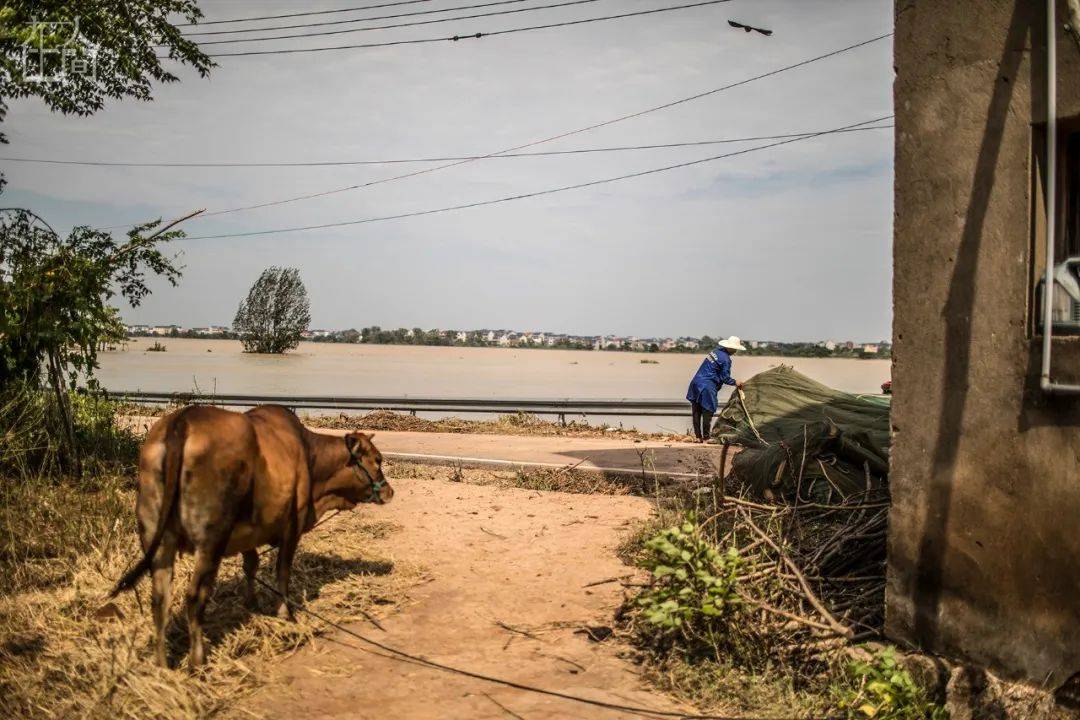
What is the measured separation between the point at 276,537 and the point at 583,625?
8.26ft

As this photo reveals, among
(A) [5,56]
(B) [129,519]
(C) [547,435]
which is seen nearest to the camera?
(B) [129,519]

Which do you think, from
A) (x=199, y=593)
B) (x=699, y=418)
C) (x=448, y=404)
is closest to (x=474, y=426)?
(x=448, y=404)

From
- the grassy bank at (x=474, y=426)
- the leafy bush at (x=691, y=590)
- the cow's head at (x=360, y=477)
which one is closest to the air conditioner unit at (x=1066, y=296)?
the leafy bush at (x=691, y=590)

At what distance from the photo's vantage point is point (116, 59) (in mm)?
11281

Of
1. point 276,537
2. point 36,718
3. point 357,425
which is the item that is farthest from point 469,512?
point 357,425

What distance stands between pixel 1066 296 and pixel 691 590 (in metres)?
2.98

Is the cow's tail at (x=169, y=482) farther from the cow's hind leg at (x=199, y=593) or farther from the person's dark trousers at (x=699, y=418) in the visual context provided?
the person's dark trousers at (x=699, y=418)

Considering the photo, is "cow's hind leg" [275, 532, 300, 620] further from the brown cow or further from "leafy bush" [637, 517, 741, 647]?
"leafy bush" [637, 517, 741, 647]

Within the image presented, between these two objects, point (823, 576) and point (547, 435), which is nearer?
point (823, 576)

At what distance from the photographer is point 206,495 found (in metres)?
5.10

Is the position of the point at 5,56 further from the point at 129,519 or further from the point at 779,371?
the point at 779,371

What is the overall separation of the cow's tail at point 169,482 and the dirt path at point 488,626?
1.10 metres

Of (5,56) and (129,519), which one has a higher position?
(5,56)

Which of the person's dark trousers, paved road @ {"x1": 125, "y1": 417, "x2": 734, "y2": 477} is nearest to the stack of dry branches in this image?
paved road @ {"x1": 125, "y1": 417, "x2": 734, "y2": 477}
